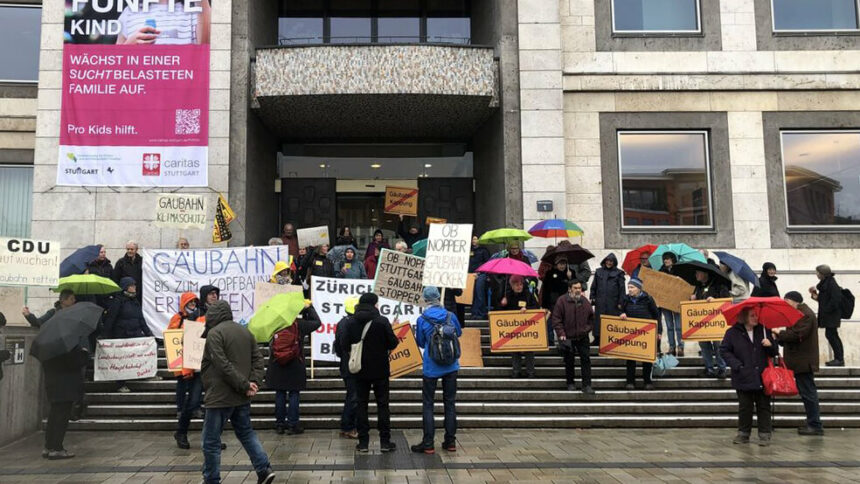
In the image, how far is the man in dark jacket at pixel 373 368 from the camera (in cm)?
885

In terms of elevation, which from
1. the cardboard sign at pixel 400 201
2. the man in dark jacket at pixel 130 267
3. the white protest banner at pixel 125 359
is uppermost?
the cardboard sign at pixel 400 201

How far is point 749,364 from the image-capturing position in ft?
31.2

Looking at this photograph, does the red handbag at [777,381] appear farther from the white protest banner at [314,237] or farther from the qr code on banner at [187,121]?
the qr code on banner at [187,121]

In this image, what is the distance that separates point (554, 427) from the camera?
428 inches

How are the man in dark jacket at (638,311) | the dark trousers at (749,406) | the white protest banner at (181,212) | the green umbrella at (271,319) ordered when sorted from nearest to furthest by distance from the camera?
the green umbrella at (271,319)
the dark trousers at (749,406)
the man in dark jacket at (638,311)
the white protest banner at (181,212)

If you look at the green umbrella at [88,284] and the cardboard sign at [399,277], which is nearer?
the green umbrella at [88,284]

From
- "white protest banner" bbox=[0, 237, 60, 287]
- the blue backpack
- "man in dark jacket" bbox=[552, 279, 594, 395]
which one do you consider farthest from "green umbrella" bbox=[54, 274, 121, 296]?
"man in dark jacket" bbox=[552, 279, 594, 395]

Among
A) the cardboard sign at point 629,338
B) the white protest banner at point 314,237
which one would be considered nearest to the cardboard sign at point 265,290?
the white protest banner at point 314,237

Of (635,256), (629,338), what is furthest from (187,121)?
(629,338)

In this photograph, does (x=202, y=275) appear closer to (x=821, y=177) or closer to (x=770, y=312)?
(x=770, y=312)

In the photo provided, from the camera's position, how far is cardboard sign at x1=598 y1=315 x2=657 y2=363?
452 inches

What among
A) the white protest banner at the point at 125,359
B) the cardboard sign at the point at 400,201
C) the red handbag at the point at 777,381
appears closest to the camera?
the red handbag at the point at 777,381

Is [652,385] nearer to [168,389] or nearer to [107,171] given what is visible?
[168,389]

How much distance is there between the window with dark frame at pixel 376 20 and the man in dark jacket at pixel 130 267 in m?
8.38
